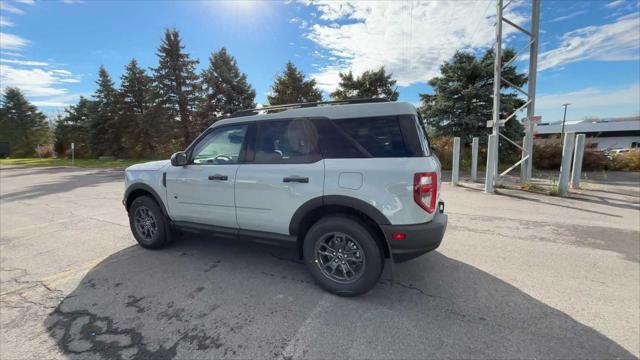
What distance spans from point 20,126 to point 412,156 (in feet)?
181

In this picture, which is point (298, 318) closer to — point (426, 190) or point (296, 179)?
point (296, 179)

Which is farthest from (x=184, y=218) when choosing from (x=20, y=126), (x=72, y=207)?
(x=20, y=126)

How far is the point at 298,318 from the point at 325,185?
51.0 inches

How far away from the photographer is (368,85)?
21281mm

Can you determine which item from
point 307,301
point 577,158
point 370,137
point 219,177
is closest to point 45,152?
point 219,177

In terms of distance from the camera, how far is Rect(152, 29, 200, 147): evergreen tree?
978 inches

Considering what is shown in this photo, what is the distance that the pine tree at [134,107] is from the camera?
87.8 feet

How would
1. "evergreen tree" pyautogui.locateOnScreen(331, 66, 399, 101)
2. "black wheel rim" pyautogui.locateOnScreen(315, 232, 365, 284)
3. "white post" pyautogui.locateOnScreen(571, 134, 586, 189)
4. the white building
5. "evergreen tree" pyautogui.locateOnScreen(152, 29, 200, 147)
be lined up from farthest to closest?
the white building, "evergreen tree" pyautogui.locateOnScreen(152, 29, 200, 147), "evergreen tree" pyautogui.locateOnScreen(331, 66, 399, 101), "white post" pyautogui.locateOnScreen(571, 134, 586, 189), "black wheel rim" pyautogui.locateOnScreen(315, 232, 365, 284)

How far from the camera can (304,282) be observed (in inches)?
127

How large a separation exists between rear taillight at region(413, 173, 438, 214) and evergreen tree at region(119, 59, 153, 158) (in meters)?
29.1

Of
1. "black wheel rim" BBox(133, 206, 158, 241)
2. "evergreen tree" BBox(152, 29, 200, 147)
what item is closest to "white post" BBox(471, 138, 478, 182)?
"black wheel rim" BBox(133, 206, 158, 241)

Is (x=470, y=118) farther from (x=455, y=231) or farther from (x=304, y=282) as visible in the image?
(x=304, y=282)

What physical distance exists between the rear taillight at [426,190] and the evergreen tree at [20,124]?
175 ft

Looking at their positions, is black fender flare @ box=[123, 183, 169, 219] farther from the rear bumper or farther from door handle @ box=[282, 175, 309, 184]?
the rear bumper
